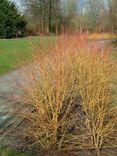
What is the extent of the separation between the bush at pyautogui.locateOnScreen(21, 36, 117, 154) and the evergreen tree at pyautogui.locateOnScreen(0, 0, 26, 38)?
80.2 ft

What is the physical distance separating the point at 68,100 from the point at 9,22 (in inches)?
1004

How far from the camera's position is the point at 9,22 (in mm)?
29969

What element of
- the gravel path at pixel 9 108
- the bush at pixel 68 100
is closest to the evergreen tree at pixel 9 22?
the gravel path at pixel 9 108

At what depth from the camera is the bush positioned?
16.3 ft

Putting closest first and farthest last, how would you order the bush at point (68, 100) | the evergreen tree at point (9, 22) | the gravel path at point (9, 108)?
the bush at point (68, 100)
the gravel path at point (9, 108)
the evergreen tree at point (9, 22)

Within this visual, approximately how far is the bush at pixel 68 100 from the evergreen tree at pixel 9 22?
2444 cm

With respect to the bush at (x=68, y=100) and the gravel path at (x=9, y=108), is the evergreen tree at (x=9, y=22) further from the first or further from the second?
the bush at (x=68, y=100)

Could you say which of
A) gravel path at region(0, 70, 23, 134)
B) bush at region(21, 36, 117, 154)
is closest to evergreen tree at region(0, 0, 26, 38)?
gravel path at region(0, 70, 23, 134)

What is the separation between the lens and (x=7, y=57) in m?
14.9

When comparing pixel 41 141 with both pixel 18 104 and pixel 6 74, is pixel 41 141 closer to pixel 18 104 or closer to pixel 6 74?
pixel 18 104

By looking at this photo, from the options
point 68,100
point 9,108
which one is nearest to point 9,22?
point 9,108

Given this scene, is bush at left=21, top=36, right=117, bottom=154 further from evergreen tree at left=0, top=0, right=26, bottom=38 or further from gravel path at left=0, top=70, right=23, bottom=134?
evergreen tree at left=0, top=0, right=26, bottom=38

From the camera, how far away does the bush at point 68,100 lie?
195 inches

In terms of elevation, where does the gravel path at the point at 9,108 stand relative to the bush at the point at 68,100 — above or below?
below
